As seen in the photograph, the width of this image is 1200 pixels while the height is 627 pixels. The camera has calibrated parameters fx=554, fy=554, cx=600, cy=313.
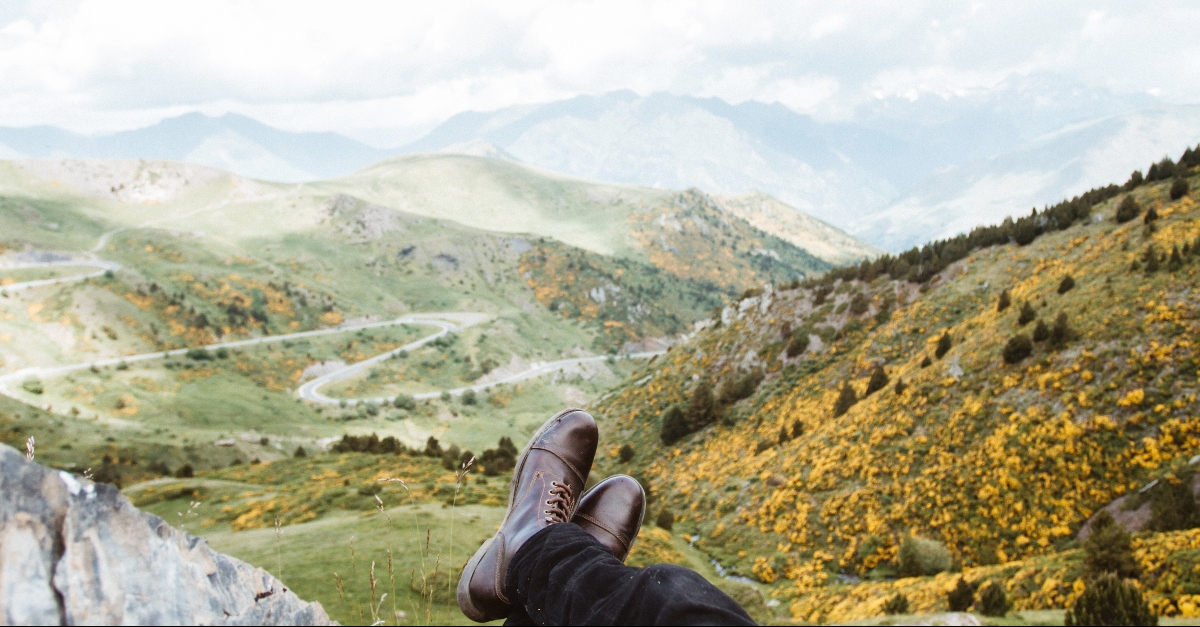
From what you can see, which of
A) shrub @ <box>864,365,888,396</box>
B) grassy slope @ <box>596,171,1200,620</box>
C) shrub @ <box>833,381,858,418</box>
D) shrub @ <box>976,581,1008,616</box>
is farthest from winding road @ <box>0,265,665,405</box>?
shrub @ <box>976,581,1008,616</box>

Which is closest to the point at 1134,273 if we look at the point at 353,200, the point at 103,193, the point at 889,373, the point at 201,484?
the point at 889,373

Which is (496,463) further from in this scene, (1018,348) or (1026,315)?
(1026,315)

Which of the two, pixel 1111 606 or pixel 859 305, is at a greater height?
pixel 859 305

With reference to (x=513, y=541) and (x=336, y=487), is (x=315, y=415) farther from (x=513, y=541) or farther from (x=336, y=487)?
(x=513, y=541)

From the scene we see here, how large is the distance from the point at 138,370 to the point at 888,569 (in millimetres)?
69829

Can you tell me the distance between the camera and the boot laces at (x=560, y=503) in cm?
609

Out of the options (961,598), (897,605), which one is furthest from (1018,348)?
(897,605)

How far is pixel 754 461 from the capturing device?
22.2 metres

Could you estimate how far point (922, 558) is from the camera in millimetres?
12445

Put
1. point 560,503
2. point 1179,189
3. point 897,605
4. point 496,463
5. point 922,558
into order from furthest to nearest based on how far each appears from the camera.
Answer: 1. point 496,463
2. point 1179,189
3. point 922,558
4. point 897,605
5. point 560,503

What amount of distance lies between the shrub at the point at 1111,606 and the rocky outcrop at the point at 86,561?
9.27m

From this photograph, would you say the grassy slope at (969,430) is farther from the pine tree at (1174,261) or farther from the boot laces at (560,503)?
A: the boot laces at (560,503)

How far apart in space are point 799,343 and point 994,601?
70.2 feet

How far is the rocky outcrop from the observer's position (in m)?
2.27
